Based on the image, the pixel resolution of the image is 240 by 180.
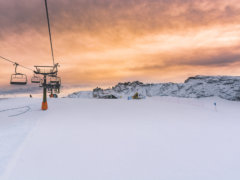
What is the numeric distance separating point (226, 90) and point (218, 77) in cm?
923

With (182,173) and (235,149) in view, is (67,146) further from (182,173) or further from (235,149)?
(235,149)

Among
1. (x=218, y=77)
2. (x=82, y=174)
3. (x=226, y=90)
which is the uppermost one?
(x=218, y=77)

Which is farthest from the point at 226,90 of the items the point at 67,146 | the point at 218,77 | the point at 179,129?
the point at 67,146

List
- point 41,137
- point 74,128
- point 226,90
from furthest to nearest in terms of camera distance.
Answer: point 226,90 → point 74,128 → point 41,137

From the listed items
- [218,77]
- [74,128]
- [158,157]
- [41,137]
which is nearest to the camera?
[158,157]

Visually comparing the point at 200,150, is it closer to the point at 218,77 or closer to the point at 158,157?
the point at 158,157

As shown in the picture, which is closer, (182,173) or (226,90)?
(182,173)

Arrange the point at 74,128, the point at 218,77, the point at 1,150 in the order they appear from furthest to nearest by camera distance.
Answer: the point at 218,77
the point at 74,128
the point at 1,150

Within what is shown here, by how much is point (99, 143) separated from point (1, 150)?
377cm

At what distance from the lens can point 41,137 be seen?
769 cm

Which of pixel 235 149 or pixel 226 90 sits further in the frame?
pixel 226 90

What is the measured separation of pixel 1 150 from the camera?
652cm

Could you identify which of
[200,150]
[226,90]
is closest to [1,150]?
[200,150]

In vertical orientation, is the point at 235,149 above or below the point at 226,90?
below
